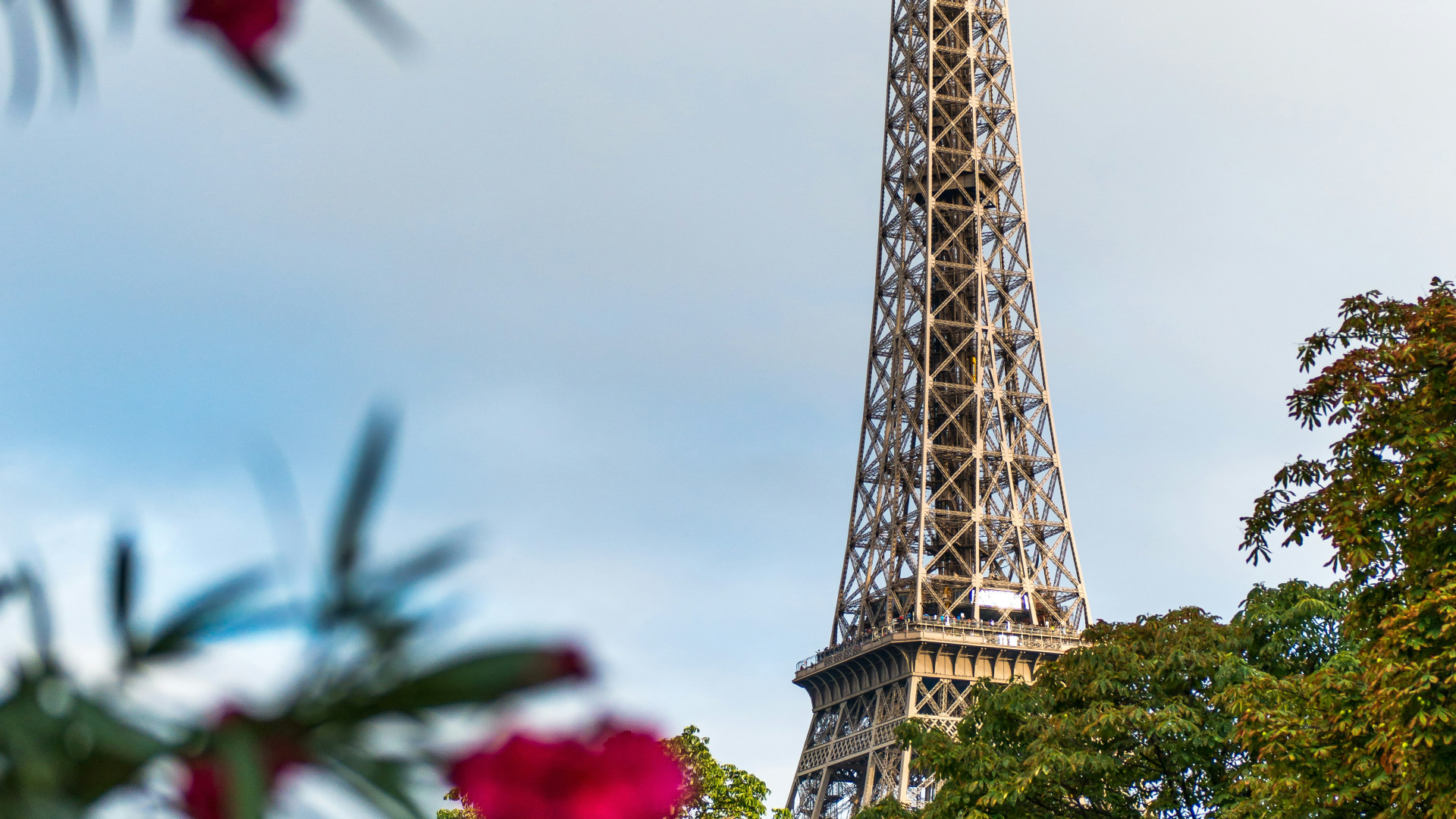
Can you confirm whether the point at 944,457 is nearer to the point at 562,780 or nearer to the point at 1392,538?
the point at 1392,538

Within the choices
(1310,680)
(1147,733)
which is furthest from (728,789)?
(1310,680)

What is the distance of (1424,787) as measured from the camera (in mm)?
13453

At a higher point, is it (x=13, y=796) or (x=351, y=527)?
(x=351, y=527)

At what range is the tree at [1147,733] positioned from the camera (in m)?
20.3

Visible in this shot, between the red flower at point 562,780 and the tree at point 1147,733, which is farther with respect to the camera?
the tree at point 1147,733

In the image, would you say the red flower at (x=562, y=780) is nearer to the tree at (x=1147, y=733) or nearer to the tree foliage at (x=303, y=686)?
the tree foliage at (x=303, y=686)

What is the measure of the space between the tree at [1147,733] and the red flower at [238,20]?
64.7 feet

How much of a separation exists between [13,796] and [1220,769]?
22055mm

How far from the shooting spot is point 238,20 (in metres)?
0.88

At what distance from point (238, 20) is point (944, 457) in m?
62.0

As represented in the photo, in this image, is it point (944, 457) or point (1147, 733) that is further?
point (944, 457)

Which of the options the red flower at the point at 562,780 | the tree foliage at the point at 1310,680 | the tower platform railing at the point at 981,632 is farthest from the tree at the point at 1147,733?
the tower platform railing at the point at 981,632

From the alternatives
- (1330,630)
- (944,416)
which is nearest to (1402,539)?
(1330,630)

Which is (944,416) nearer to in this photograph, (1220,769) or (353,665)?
(1220,769)
